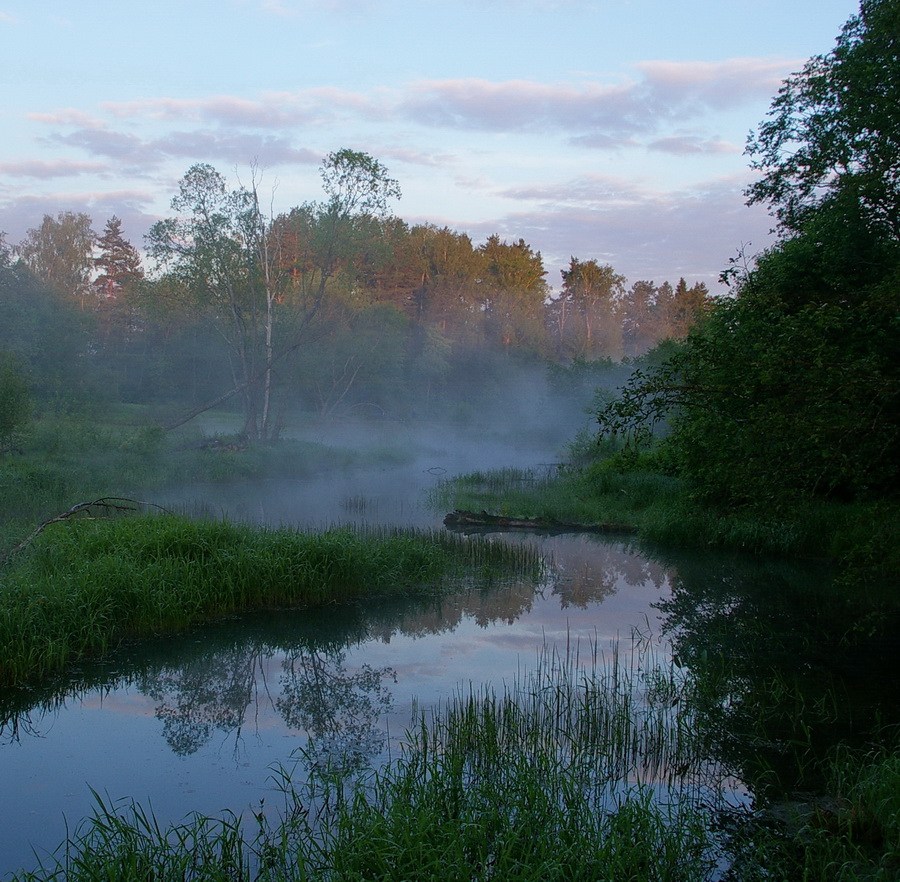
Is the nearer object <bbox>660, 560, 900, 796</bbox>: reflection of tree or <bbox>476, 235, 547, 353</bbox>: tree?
<bbox>660, 560, 900, 796</bbox>: reflection of tree

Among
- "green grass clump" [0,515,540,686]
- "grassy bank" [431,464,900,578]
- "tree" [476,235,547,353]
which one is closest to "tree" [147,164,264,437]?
"grassy bank" [431,464,900,578]

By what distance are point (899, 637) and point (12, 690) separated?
29.2 ft

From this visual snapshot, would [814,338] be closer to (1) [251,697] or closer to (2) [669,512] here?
(1) [251,697]

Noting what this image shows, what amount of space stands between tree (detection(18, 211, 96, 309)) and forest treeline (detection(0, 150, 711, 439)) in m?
0.09

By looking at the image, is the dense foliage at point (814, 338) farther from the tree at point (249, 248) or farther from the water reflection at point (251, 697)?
the tree at point (249, 248)

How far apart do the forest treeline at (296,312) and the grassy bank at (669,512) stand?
5.19m

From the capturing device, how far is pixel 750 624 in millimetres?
9758

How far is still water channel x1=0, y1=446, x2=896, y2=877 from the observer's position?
18.5 ft

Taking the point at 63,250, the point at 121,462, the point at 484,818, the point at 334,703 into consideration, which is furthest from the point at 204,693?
the point at 63,250

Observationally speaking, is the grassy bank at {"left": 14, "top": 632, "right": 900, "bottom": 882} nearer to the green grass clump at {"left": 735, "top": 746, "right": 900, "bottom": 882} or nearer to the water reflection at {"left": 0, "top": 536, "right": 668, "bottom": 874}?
the green grass clump at {"left": 735, "top": 746, "right": 900, "bottom": 882}

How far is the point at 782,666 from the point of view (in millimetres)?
8031

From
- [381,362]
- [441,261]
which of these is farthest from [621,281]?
[381,362]

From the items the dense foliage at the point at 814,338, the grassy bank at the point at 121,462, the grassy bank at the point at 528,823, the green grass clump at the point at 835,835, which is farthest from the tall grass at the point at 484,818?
the grassy bank at the point at 121,462

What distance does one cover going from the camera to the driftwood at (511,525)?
16.8m
